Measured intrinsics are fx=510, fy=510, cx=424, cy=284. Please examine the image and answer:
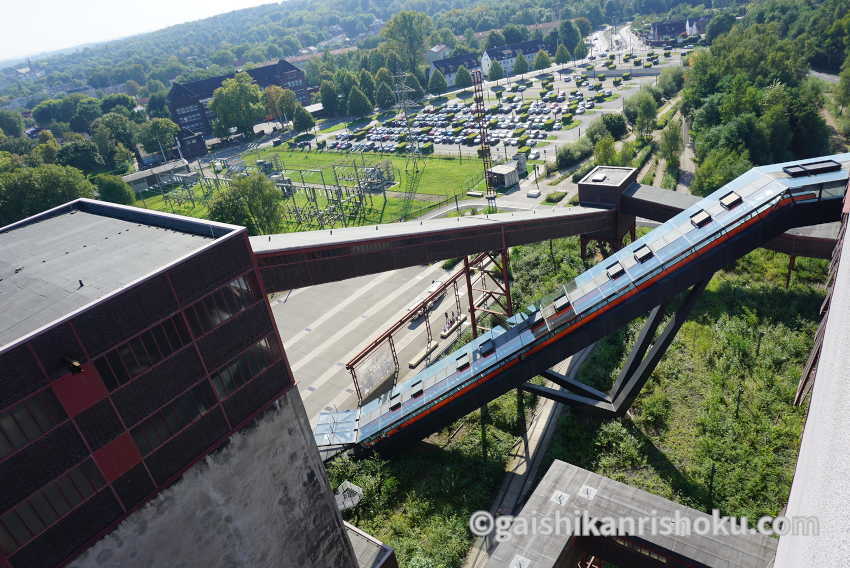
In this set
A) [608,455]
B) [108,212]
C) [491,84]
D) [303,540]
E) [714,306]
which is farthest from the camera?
[491,84]

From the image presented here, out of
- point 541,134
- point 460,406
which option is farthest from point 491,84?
point 460,406

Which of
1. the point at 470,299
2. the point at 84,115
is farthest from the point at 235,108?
the point at 470,299

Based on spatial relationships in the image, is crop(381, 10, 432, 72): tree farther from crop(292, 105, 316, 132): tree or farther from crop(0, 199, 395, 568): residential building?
crop(0, 199, 395, 568): residential building

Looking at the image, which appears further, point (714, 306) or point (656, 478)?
point (714, 306)

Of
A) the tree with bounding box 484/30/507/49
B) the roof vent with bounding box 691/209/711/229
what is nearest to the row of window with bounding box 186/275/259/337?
the roof vent with bounding box 691/209/711/229

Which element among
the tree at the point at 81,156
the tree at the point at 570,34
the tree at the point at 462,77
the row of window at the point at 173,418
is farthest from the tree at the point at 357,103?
the row of window at the point at 173,418

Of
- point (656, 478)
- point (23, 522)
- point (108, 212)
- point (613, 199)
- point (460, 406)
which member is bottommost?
point (656, 478)

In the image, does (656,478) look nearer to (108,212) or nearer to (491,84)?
(108,212)
